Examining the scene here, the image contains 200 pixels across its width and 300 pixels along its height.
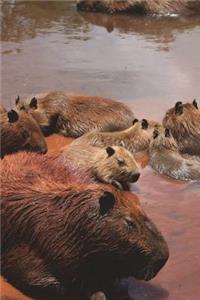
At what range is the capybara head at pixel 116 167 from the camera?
6473 mm

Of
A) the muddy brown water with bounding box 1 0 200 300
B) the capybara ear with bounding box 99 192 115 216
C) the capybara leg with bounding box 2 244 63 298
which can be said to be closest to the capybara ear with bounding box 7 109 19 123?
the muddy brown water with bounding box 1 0 200 300

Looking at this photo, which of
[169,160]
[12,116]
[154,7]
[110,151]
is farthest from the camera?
[154,7]

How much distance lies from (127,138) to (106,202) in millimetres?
3121

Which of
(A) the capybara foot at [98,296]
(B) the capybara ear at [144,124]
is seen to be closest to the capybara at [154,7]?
(B) the capybara ear at [144,124]

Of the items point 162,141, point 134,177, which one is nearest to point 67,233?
point 134,177

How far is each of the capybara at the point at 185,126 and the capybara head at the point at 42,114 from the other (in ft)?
4.65

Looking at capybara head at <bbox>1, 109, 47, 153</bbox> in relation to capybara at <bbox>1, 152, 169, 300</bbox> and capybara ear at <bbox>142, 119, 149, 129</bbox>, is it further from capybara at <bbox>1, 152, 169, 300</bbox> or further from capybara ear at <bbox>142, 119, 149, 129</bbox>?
capybara at <bbox>1, 152, 169, 300</bbox>

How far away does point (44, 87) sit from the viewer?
9586mm

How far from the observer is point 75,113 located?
8.13 metres

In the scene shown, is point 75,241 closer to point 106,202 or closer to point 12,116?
point 106,202

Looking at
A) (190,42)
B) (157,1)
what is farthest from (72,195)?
(157,1)

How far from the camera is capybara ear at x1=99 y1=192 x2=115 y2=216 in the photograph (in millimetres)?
4348

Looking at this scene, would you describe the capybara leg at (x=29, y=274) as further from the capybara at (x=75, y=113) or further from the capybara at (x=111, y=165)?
the capybara at (x=75, y=113)

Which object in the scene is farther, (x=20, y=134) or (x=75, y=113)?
(x=75, y=113)
